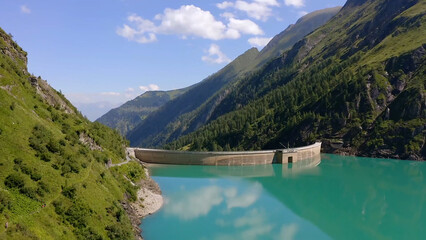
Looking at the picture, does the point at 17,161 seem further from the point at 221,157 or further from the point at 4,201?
the point at 221,157

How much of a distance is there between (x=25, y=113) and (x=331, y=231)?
5017cm

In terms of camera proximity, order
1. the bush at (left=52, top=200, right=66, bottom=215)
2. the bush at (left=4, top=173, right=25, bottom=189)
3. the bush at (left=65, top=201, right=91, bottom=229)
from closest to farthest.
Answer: the bush at (left=4, top=173, right=25, bottom=189) → the bush at (left=52, top=200, right=66, bottom=215) → the bush at (left=65, top=201, right=91, bottom=229)

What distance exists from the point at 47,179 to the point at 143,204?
2467 cm

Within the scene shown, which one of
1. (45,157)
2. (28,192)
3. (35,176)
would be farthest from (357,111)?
(28,192)

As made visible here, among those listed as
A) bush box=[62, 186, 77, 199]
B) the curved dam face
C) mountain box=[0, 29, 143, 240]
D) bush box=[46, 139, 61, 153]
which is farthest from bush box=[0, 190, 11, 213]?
the curved dam face

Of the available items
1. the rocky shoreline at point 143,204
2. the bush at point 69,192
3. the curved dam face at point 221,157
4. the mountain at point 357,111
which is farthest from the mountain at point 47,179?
the mountain at point 357,111

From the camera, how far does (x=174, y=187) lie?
88500 mm

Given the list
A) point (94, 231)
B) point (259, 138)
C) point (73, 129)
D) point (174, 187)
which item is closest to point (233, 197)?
point (174, 187)

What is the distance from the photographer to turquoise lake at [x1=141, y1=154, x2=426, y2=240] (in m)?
57.5

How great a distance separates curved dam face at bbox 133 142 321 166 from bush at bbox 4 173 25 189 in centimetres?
9021

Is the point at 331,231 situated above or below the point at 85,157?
below

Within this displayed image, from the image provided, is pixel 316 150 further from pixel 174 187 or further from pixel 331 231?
pixel 331 231

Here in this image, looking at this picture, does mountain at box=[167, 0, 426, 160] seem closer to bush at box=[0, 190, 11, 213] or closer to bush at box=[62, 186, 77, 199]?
bush at box=[62, 186, 77, 199]

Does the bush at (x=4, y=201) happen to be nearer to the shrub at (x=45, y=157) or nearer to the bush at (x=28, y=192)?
the bush at (x=28, y=192)
